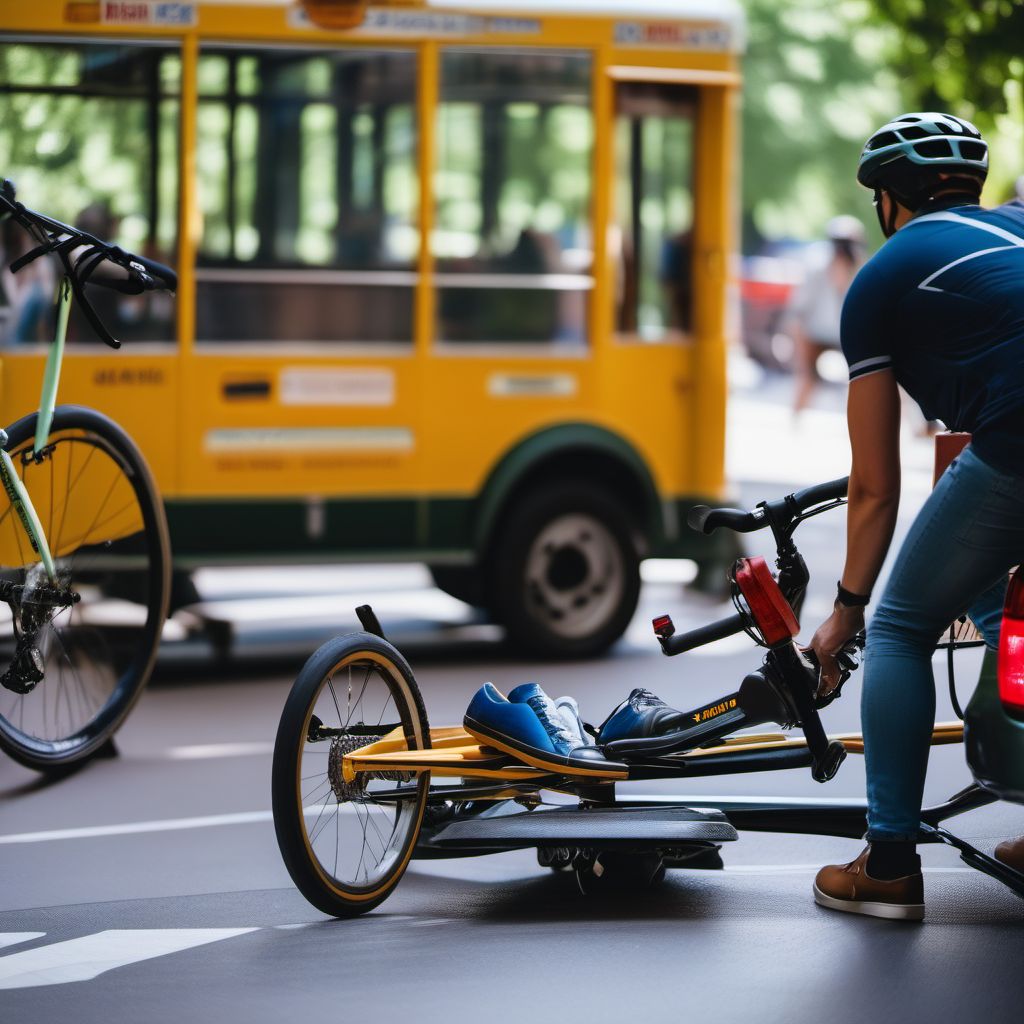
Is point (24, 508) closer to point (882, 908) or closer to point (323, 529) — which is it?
point (323, 529)

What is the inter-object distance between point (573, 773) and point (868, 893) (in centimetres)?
75

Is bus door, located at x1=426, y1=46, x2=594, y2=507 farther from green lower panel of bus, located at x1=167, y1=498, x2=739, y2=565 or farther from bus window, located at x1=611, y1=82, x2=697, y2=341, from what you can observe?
bus window, located at x1=611, y1=82, x2=697, y2=341

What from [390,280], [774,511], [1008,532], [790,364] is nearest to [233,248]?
[390,280]

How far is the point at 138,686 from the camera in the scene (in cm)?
698

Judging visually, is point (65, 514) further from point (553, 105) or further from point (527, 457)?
point (553, 105)

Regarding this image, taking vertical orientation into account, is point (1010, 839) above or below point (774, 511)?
below

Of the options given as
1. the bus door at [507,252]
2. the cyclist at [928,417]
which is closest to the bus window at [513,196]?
the bus door at [507,252]

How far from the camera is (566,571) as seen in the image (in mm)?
9461

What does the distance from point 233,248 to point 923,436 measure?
1236 cm

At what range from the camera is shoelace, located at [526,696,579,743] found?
5.31m

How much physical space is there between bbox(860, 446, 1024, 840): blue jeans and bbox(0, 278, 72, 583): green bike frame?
9.00 ft

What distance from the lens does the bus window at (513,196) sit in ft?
30.5

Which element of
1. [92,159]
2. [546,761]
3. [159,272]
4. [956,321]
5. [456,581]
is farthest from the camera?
[456,581]

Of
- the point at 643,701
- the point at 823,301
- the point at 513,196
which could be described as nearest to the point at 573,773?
the point at 643,701
